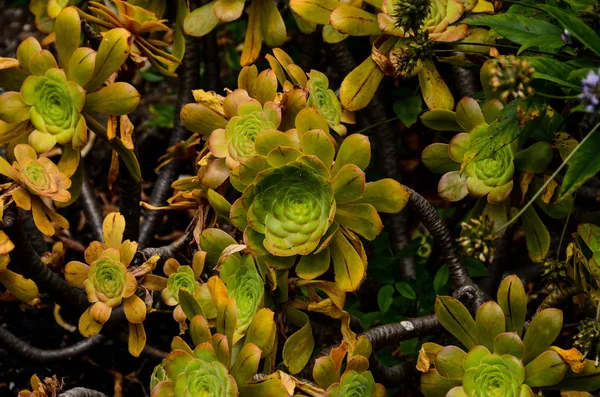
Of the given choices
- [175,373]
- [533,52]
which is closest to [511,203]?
[533,52]

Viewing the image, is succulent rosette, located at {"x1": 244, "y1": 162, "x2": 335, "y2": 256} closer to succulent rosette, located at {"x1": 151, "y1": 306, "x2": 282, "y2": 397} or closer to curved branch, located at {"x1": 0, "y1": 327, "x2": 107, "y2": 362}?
succulent rosette, located at {"x1": 151, "y1": 306, "x2": 282, "y2": 397}

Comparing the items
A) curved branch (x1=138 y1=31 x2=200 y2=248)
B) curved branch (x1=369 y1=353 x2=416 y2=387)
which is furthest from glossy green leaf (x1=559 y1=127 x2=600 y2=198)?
curved branch (x1=138 y1=31 x2=200 y2=248)

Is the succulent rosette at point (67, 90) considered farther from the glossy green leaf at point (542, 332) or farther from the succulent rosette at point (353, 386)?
the glossy green leaf at point (542, 332)

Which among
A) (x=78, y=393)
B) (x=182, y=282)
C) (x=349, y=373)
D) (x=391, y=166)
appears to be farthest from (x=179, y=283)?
(x=391, y=166)

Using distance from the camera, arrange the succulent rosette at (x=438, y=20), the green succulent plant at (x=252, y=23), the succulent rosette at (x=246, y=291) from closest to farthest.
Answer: the succulent rosette at (x=246, y=291)
the succulent rosette at (x=438, y=20)
the green succulent plant at (x=252, y=23)

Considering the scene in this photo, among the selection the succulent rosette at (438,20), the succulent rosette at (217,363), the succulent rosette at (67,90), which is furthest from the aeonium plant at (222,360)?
the succulent rosette at (438,20)

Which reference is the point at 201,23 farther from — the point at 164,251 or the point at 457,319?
the point at 457,319
